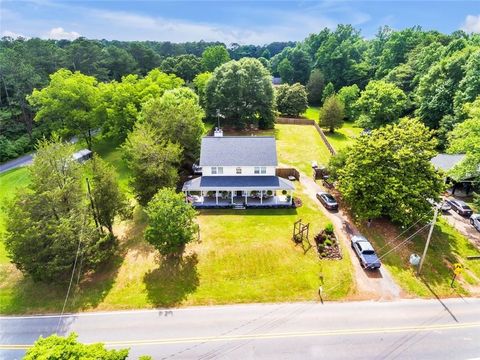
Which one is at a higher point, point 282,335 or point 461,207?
point 461,207

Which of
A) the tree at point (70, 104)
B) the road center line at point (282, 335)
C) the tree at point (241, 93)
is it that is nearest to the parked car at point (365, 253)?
the road center line at point (282, 335)

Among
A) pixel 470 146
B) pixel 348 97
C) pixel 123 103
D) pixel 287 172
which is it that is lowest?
pixel 287 172

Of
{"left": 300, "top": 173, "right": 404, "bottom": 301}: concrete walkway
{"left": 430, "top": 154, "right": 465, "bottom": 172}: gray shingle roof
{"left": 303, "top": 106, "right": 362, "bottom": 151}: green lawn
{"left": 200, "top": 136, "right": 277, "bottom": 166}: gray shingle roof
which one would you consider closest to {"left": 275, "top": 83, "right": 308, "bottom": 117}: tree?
{"left": 303, "top": 106, "right": 362, "bottom": 151}: green lawn

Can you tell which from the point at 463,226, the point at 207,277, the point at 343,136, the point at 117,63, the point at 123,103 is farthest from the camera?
the point at 117,63

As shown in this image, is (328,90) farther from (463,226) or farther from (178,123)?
(463,226)

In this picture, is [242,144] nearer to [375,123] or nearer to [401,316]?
[401,316]

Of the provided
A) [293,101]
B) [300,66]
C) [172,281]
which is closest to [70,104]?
[172,281]
